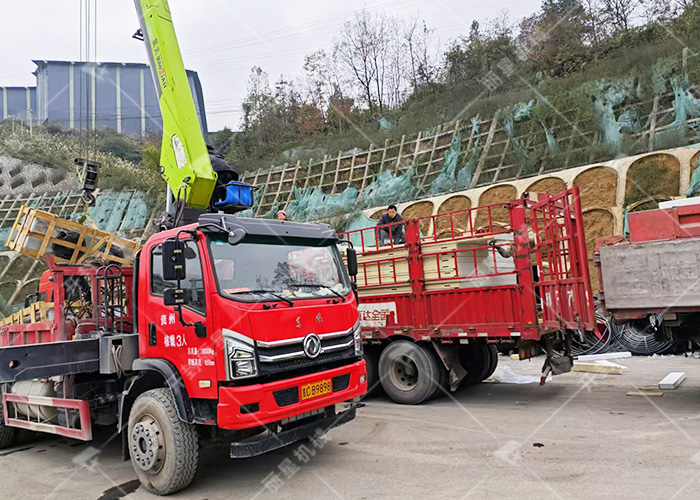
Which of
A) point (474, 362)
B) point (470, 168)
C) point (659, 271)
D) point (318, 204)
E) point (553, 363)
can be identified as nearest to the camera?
point (659, 271)

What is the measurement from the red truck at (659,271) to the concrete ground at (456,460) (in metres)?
1.22

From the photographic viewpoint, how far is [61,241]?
642 cm

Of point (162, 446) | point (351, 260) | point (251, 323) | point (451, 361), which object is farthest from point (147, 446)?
point (451, 361)

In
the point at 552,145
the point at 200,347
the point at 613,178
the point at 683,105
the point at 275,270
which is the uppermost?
the point at 683,105

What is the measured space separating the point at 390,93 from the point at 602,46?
13.1 m

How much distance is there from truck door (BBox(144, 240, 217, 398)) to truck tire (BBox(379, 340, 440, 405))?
3.98 metres

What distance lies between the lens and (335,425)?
4.96 m

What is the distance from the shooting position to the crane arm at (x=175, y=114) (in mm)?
6016

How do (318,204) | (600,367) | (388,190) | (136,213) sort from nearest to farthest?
(600,367), (388,190), (318,204), (136,213)

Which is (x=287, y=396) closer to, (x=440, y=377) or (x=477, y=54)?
(x=440, y=377)

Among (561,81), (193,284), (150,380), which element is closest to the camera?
(193,284)

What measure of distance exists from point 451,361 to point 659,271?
9.71 feet

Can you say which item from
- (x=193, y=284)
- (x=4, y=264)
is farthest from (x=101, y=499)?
(x=4, y=264)

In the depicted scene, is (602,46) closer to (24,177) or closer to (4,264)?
(4,264)
